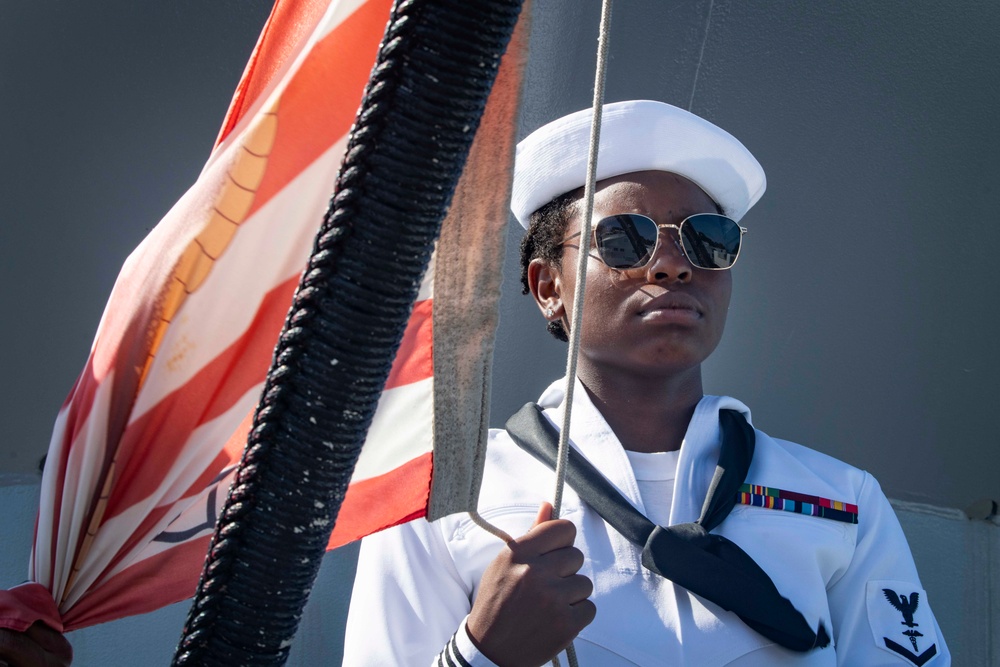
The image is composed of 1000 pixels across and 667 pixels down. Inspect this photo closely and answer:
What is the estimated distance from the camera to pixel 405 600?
149 centimetres

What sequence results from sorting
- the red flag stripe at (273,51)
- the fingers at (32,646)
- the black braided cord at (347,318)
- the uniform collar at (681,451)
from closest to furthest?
the black braided cord at (347,318) → the fingers at (32,646) → the red flag stripe at (273,51) → the uniform collar at (681,451)

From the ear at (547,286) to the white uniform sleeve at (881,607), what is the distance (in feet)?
2.08

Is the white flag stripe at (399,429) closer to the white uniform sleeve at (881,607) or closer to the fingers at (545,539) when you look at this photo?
the fingers at (545,539)

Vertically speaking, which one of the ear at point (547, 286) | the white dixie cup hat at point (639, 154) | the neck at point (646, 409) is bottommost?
the neck at point (646, 409)

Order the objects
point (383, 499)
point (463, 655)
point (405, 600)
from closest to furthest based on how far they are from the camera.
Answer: point (383, 499) → point (463, 655) → point (405, 600)

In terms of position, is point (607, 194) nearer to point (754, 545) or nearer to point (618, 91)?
point (754, 545)

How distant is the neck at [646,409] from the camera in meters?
1.76

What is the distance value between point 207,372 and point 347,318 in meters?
0.33

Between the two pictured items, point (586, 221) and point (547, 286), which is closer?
point (586, 221)

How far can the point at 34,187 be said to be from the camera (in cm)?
220

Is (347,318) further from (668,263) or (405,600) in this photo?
(668,263)

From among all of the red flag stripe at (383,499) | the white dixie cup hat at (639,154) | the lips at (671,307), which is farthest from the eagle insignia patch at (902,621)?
the red flag stripe at (383,499)

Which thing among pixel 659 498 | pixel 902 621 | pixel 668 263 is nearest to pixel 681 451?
pixel 659 498

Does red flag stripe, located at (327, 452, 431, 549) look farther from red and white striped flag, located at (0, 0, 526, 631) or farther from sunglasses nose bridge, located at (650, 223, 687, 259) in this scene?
sunglasses nose bridge, located at (650, 223, 687, 259)
